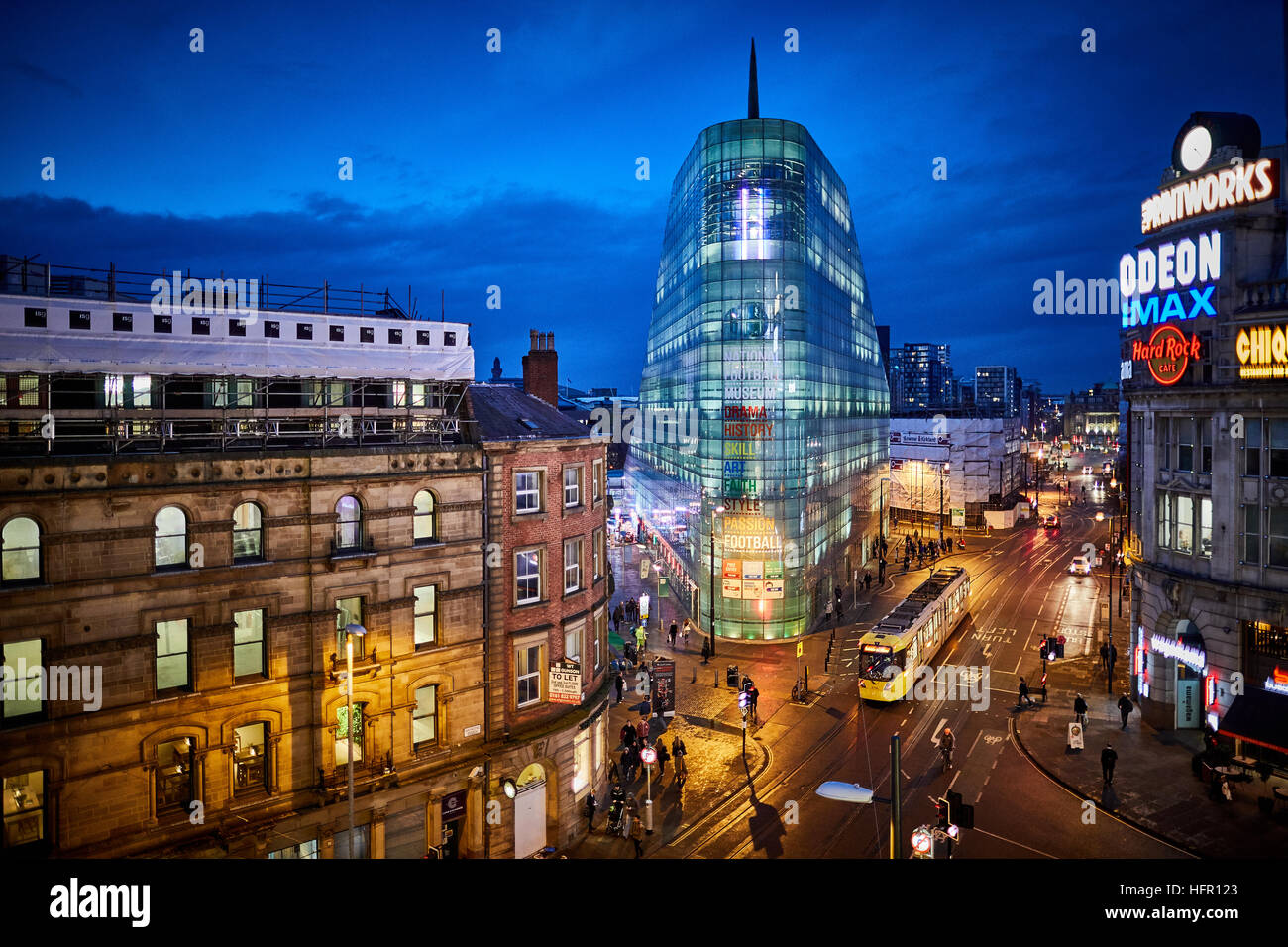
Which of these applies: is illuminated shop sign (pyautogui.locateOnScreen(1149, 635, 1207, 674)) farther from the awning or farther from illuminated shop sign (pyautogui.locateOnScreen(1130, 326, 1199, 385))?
illuminated shop sign (pyautogui.locateOnScreen(1130, 326, 1199, 385))

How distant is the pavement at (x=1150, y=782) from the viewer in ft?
81.7

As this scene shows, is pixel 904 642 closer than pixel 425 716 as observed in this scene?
No

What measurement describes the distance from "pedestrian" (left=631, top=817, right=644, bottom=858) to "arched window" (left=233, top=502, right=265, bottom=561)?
46.2 ft

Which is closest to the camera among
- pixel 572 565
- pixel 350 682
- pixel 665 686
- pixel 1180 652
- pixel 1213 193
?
pixel 350 682

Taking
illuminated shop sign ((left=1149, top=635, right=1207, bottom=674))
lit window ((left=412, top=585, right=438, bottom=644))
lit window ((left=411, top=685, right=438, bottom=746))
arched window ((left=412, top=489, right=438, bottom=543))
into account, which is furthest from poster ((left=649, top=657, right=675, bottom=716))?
illuminated shop sign ((left=1149, top=635, right=1207, bottom=674))

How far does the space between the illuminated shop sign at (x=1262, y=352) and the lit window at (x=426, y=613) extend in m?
31.7

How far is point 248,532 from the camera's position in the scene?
68.9 feet

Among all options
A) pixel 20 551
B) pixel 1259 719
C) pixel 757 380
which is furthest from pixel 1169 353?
pixel 20 551

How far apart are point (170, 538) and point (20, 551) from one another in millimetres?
2963

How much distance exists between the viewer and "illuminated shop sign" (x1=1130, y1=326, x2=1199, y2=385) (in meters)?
33.5

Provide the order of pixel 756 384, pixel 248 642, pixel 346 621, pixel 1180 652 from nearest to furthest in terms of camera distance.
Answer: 1. pixel 248 642
2. pixel 346 621
3. pixel 1180 652
4. pixel 756 384

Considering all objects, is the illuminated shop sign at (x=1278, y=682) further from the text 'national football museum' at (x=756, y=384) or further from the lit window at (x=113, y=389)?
the lit window at (x=113, y=389)

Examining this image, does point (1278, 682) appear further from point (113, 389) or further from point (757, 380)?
point (113, 389)
